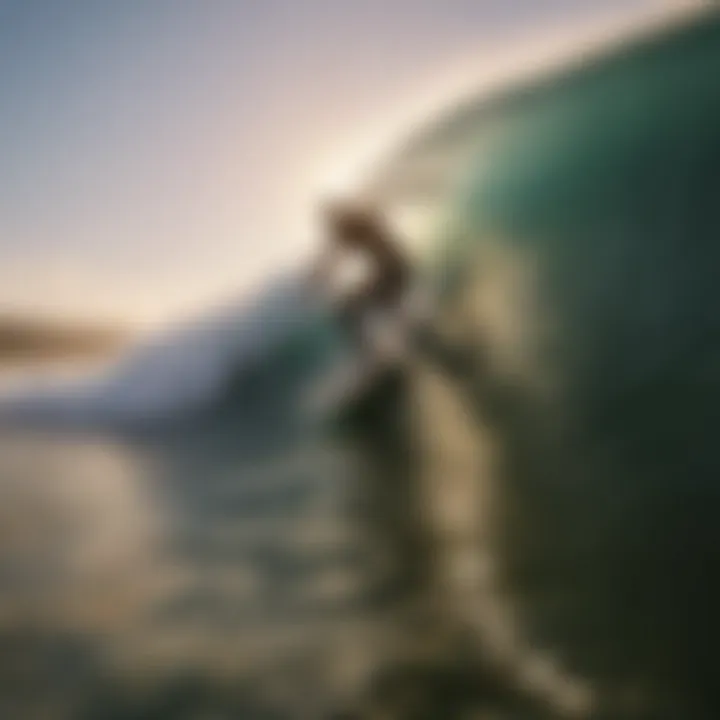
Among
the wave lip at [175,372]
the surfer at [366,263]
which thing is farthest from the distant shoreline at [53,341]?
the surfer at [366,263]

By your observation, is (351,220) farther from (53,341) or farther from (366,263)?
(53,341)

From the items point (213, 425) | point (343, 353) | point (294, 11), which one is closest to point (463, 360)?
point (343, 353)

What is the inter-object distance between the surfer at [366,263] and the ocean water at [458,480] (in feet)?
0.09

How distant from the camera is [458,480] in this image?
0.75m

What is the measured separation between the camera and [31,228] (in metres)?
0.79

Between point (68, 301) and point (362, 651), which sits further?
point (68, 301)

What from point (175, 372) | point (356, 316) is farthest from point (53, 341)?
point (356, 316)

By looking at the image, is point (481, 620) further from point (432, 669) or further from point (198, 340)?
point (198, 340)

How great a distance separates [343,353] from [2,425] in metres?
0.29

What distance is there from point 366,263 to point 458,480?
19cm

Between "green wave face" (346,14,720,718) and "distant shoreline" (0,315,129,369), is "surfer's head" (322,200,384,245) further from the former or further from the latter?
"distant shoreline" (0,315,129,369)

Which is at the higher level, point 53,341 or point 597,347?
point 53,341

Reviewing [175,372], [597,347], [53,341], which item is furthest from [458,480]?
[53,341]

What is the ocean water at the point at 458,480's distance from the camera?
64cm
